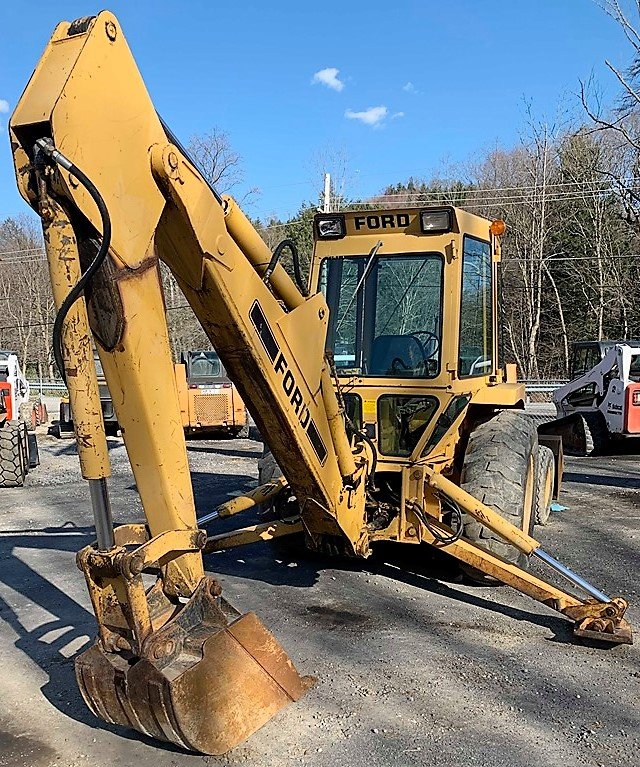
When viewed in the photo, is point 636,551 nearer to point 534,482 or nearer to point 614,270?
point 534,482

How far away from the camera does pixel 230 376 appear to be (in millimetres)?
3863

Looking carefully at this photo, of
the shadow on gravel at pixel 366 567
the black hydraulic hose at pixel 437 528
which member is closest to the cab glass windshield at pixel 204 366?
the shadow on gravel at pixel 366 567

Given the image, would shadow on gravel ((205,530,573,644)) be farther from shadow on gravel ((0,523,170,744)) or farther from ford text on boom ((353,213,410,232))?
ford text on boom ((353,213,410,232))

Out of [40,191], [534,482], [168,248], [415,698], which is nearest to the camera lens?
[40,191]

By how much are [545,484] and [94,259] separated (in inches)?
242

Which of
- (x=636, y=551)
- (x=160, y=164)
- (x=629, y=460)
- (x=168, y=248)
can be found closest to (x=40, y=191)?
(x=160, y=164)

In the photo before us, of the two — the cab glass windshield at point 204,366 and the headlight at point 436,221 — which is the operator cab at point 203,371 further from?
the headlight at point 436,221

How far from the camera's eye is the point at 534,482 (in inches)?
254

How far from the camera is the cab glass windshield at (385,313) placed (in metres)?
5.53

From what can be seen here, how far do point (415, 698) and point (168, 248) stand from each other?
264cm

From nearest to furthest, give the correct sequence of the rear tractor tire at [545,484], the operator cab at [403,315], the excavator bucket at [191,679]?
the excavator bucket at [191,679]
the operator cab at [403,315]
the rear tractor tire at [545,484]

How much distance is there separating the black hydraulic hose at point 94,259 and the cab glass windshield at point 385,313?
3.10 metres

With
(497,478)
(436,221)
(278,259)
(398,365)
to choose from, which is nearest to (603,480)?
(497,478)

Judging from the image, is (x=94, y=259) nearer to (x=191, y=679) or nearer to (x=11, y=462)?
(x=191, y=679)
